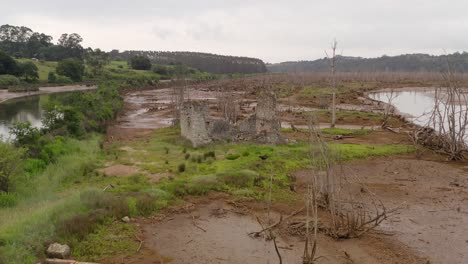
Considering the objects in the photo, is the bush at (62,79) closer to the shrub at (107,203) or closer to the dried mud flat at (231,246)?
the shrub at (107,203)

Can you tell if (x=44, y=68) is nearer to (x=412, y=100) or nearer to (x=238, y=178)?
(x=412, y=100)

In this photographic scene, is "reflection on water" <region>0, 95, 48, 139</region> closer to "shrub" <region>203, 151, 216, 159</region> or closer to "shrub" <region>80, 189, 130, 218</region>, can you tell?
"shrub" <region>203, 151, 216, 159</region>

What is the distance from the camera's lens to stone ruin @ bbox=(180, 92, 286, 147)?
20812 mm

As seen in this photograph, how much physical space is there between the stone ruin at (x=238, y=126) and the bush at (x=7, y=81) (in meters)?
51.7

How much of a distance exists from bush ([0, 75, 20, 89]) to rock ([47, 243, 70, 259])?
2440 inches

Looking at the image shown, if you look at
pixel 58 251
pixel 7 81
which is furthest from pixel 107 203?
pixel 7 81

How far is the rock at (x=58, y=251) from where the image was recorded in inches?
342

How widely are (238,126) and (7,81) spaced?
54378 millimetres

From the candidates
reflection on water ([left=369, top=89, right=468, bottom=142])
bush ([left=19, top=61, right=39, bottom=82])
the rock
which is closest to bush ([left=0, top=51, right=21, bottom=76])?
bush ([left=19, top=61, right=39, bottom=82])

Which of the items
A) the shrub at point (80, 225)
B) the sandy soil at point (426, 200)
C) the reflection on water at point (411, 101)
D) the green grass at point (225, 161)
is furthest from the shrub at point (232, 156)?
the reflection on water at point (411, 101)

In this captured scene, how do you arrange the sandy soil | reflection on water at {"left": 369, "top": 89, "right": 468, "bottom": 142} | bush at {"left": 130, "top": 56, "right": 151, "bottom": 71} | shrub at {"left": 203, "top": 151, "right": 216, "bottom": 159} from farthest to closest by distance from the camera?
bush at {"left": 130, "top": 56, "right": 151, "bottom": 71}
reflection on water at {"left": 369, "top": 89, "right": 468, "bottom": 142}
shrub at {"left": 203, "top": 151, "right": 216, "bottom": 159}
the sandy soil

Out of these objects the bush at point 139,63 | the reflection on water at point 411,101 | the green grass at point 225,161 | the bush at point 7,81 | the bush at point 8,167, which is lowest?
the reflection on water at point 411,101

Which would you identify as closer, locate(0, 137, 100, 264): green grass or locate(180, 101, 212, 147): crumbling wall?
locate(0, 137, 100, 264): green grass

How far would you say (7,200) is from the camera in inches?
500
